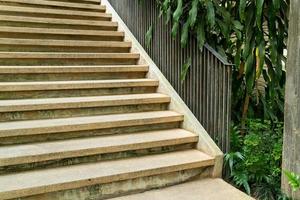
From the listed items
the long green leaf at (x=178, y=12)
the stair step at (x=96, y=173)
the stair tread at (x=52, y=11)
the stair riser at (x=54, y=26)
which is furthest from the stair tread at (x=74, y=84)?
the stair tread at (x=52, y=11)

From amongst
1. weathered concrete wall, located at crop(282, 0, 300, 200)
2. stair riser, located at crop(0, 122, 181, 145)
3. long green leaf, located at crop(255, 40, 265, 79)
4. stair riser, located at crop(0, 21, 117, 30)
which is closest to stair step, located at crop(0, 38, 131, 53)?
stair riser, located at crop(0, 21, 117, 30)

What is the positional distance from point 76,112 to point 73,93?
0.94 feet

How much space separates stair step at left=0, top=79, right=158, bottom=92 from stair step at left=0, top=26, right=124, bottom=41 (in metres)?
0.83

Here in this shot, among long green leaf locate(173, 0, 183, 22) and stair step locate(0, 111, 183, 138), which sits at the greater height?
long green leaf locate(173, 0, 183, 22)

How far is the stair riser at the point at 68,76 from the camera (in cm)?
310

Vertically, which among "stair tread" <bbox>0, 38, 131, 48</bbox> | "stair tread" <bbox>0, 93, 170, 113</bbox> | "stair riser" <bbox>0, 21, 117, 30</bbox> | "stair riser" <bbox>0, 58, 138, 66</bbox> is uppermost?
"stair riser" <bbox>0, 21, 117, 30</bbox>

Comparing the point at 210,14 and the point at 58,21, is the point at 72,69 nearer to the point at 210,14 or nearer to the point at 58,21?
the point at 58,21

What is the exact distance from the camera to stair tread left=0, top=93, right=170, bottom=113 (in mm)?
2713

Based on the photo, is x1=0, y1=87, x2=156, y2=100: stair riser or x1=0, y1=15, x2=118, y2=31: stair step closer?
x1=0, y1=87, x2=156, y2=100: stair riser

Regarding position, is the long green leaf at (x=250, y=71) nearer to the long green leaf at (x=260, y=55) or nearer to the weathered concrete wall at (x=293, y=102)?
the long green leaf at (x=260, y=55)

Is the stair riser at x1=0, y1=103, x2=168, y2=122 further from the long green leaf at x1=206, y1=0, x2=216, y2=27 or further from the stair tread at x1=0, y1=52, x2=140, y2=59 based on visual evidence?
the long green leaf at x1=206, y1=0, x2=216, y2=27

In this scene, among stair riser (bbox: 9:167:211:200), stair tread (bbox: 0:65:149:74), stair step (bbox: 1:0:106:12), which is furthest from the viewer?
stair step (bbox: 1:0:106:12)

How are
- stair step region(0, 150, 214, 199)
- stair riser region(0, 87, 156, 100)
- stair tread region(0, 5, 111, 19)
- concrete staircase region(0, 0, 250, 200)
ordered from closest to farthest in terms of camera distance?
stair step region(0, 150, 214, 199) < concrete staircase region(0, 0, 250, 200) < stair riser region(0, 87, 156, 100) < stair tread region(0, 5, 111, 19)

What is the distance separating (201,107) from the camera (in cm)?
305
